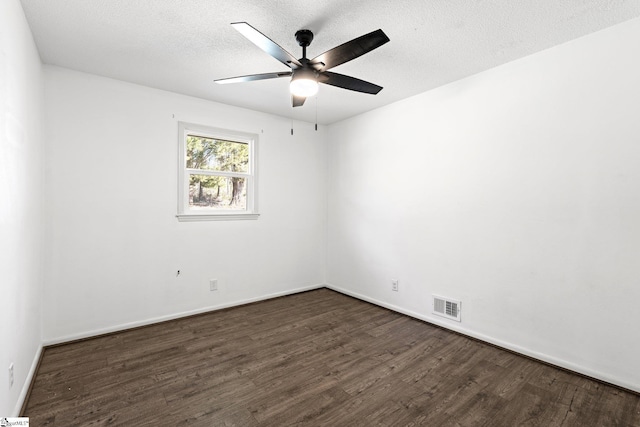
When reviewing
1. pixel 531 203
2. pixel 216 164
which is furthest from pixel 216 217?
pixel 531 203

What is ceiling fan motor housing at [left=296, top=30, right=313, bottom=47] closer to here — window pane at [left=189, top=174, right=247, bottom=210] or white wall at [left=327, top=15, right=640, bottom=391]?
white wall at [left=327, top=15, right=640, bottom=391]

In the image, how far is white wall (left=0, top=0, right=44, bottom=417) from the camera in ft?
5.12

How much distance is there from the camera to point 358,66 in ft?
9.01

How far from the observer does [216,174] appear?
377 centimetres

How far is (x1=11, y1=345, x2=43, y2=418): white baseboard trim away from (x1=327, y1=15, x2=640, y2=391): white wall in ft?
11.0

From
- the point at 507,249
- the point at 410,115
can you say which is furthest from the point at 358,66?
the point at 507,249

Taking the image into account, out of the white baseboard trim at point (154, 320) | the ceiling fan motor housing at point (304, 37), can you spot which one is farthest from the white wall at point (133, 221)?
the ceiling fan motor housing at point (304, 37)

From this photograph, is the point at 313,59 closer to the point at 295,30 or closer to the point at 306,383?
the point at 295,30

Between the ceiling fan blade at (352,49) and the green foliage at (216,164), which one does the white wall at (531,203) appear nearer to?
the ceiling fan blade at (352,49)

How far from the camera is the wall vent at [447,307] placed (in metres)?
3.09

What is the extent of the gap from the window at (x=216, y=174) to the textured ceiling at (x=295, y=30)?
0.75 metres

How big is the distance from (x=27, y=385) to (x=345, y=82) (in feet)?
10.2

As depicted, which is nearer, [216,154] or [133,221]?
[133,221]

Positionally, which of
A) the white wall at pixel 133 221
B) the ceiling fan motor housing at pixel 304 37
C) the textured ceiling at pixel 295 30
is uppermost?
the textured ceiling at pixel 295 30
